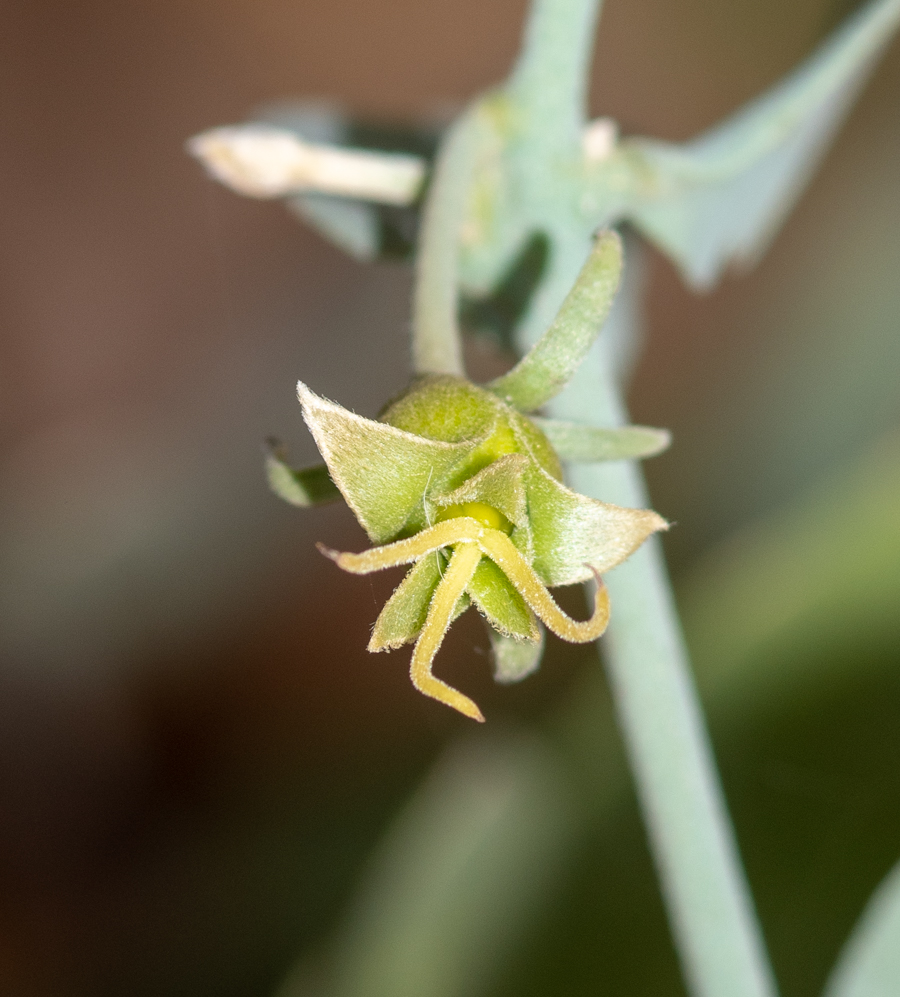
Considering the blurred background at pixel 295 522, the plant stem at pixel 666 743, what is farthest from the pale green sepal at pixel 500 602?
the blurred background at pixel 295 522

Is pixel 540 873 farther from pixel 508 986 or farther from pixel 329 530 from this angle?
pixel 329 530

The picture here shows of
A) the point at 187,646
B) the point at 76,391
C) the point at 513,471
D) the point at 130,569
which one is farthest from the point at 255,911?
the point at 513,471

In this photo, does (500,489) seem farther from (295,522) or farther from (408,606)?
(295,522)

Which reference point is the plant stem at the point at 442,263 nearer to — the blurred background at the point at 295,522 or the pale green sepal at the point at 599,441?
the pale green sepal at the point at 599,441

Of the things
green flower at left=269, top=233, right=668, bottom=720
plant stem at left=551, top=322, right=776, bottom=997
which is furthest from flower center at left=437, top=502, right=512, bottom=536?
plant stem at left=551, top=322, right=776, bottom=997

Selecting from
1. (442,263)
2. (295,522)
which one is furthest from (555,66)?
(295,522)

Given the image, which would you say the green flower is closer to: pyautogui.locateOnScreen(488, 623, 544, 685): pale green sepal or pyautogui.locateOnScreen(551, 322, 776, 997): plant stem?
pyautogui.locateOnScreen(488, 623, 544, 685): pale green sepal
